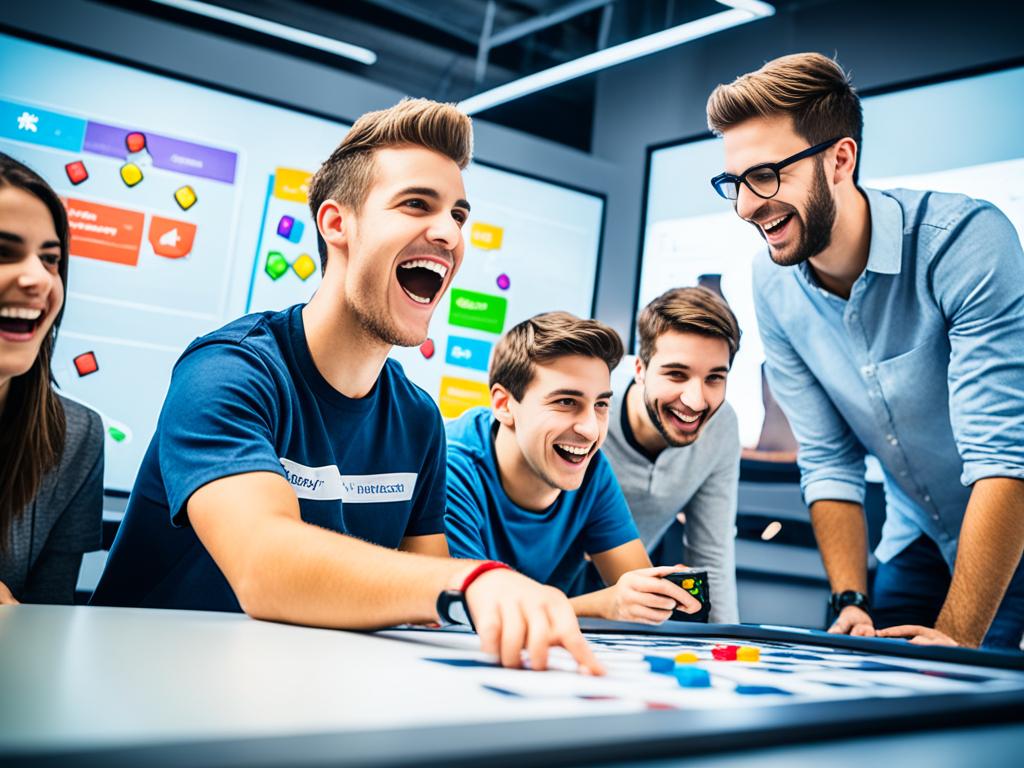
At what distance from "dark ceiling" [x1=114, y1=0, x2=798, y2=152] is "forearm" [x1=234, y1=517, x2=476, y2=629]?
10.7 ft

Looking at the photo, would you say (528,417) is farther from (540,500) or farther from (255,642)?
(255,642)

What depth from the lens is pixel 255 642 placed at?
2.67 ft

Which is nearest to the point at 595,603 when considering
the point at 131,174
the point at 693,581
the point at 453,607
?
the point at 693,581

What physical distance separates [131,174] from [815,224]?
199 cm

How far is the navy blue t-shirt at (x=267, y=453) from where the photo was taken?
1.12 meters

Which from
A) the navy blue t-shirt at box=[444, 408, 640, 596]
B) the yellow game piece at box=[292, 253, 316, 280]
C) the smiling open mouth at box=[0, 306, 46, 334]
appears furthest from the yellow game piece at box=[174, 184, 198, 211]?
the smiling open mouth at box=[0, 306, 46, 334]

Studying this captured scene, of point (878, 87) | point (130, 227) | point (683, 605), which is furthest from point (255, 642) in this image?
point (878, 87)

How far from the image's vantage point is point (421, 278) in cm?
162

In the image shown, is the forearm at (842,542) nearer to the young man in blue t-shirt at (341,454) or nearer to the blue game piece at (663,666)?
the young man in blue t-shirt at (341,454)

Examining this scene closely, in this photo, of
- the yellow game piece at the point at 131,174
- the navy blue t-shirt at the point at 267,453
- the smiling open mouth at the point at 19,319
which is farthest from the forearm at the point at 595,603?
the yellow game piece at the point at 131,174

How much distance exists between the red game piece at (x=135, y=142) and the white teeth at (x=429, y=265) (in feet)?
5.14

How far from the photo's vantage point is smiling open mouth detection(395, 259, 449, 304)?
155 centimetres

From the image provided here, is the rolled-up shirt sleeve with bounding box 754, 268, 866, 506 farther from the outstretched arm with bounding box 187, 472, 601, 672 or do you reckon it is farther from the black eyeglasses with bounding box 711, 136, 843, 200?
the outstretched arm with bounding box 187, 472, 601, 672

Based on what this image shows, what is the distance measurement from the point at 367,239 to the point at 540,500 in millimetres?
859
